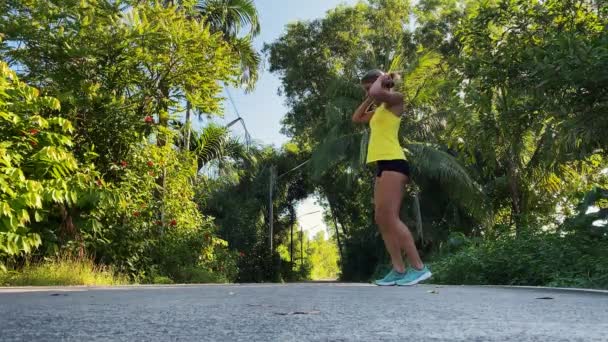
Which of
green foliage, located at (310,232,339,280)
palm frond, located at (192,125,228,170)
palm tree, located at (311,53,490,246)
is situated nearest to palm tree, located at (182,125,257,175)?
palm frond, located at (192,125,228,170)

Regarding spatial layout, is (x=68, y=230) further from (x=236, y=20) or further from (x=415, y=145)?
(x=415, y=145)

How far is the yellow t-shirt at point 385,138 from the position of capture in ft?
18.0

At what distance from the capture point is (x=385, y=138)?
5.52 m

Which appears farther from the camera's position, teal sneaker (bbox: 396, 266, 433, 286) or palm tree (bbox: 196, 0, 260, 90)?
palm tree (bbox: 196, 0, 260, 90)

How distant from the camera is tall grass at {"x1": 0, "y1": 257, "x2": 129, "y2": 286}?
7.67 m

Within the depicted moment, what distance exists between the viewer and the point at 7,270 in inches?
314

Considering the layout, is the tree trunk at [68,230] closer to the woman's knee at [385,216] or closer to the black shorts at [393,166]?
the woman's knee at [385,216]

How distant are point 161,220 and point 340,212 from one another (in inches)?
1021

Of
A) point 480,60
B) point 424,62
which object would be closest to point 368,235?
point 424,62

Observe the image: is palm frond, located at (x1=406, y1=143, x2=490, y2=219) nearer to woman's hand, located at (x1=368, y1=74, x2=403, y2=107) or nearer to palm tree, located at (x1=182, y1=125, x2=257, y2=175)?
palm tree, located at (x1=182, y1=125, x2=257, y2=175)

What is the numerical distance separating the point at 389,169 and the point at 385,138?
277 mm

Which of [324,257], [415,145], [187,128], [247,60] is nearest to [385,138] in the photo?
[187,128]

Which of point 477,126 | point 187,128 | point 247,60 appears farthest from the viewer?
point 247,60

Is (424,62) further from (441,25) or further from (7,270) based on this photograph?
(7,270)
